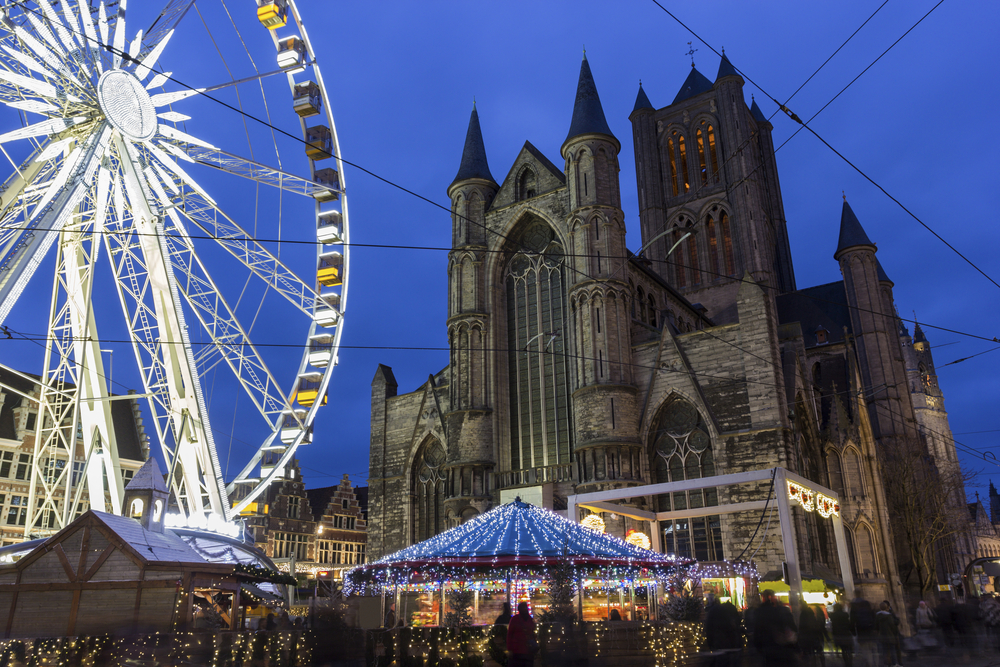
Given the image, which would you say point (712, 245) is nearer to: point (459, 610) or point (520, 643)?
point (459, 610)

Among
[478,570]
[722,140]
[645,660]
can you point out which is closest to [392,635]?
[478,570]

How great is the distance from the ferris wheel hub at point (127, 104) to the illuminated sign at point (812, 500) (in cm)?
1729

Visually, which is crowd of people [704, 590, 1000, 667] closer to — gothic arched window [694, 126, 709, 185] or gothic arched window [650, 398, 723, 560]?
gothic arched window [650, 398, 723, 560]

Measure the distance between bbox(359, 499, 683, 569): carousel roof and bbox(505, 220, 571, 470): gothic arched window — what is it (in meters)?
11.9

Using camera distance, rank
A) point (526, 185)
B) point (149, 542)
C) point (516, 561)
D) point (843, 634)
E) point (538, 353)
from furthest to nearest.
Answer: point (526, 185), point (538, 353), point (149, 542), point (516, 561), point (843, 634)

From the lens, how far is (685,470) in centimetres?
2553

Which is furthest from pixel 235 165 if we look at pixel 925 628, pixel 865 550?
pixel 865 550

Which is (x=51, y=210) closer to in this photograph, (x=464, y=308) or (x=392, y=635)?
(x=392, y=635)

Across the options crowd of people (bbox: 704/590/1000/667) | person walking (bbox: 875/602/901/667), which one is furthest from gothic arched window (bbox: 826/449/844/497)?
person walking (bbox: 875/602/901/667)

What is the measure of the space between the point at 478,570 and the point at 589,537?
104 inches

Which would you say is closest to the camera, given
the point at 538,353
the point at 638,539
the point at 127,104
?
the point at 127,104

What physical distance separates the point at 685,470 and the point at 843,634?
13946 millimetres

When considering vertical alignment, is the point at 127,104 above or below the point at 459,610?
above

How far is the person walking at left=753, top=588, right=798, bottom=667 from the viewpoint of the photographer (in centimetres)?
939
